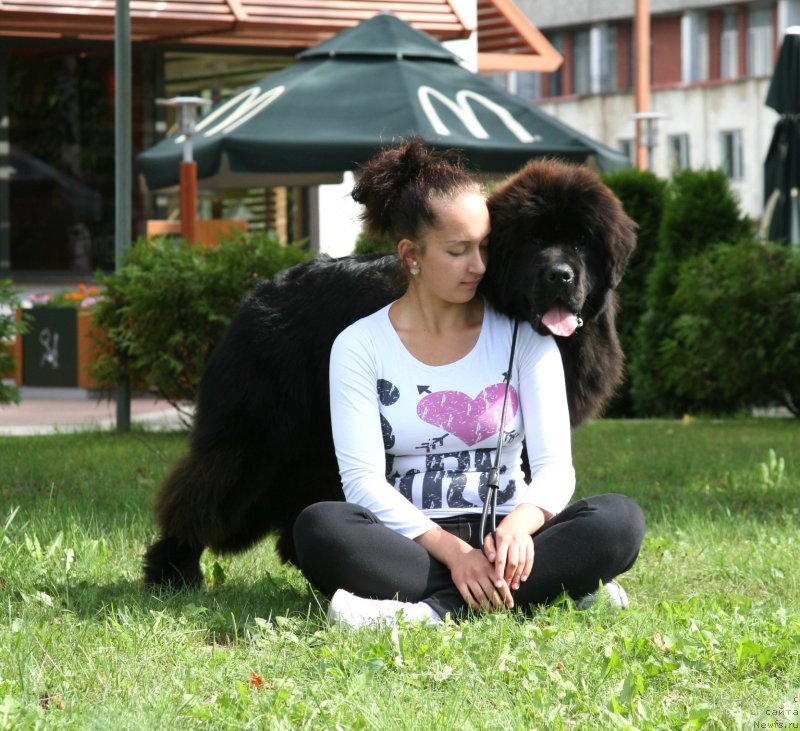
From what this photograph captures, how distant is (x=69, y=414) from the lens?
11219 millimetres

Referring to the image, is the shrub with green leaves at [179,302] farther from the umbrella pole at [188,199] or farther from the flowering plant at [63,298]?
the flowering plant at [63,298]

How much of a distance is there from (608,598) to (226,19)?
10437mm

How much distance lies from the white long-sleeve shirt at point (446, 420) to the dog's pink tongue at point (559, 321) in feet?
0.22

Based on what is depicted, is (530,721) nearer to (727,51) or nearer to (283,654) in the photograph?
(283,654)

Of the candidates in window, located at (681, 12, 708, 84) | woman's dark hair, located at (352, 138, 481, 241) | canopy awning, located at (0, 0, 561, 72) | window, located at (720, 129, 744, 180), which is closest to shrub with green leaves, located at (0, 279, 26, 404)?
woman's dark hair, located at (352, 138, 481, 241)

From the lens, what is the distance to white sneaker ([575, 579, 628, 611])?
3.64 m

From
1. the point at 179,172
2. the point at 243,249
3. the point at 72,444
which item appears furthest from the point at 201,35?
the point at 72,444

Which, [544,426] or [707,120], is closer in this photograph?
[544,426]

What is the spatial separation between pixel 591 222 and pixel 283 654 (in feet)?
4.66

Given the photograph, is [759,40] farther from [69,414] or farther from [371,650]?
[371,650]

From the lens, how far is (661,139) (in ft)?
140

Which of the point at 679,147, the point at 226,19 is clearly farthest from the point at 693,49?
the point at 226,19

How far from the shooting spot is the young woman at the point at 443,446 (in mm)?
3559

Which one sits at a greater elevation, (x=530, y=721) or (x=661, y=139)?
(x=661, y=139)
